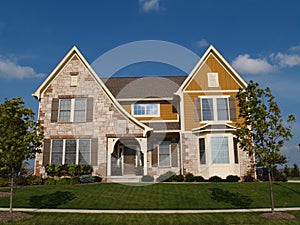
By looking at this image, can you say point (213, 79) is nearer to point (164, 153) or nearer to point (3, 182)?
point (164, 153)

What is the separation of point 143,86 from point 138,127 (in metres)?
7.32

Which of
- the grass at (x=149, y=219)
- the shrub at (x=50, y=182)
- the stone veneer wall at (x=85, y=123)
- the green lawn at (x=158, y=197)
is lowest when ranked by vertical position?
the grass at (x=149, y=219)

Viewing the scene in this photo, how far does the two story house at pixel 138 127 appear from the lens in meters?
21.5

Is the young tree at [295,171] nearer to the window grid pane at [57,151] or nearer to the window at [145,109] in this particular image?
the window at [145,109]

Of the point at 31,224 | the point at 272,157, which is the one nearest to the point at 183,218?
the point at 272,157

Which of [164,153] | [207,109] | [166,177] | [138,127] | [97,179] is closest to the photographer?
[97,179]

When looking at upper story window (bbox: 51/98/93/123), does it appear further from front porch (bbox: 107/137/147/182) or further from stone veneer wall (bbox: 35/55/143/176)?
front porch (bbox: 107/137/147/182)

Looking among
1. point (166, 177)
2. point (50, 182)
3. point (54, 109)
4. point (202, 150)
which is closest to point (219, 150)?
point (202, 150)

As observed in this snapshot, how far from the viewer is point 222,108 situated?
23.6 meters

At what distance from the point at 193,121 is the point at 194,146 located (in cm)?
198

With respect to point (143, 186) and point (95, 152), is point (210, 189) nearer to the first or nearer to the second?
point (143, 186)

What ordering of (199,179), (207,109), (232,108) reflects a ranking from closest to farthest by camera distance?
(199,179), (232,108), (207,109)

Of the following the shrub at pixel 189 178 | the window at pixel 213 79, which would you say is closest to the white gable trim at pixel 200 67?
the window at pixel 213 79

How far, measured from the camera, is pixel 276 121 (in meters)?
12.2
